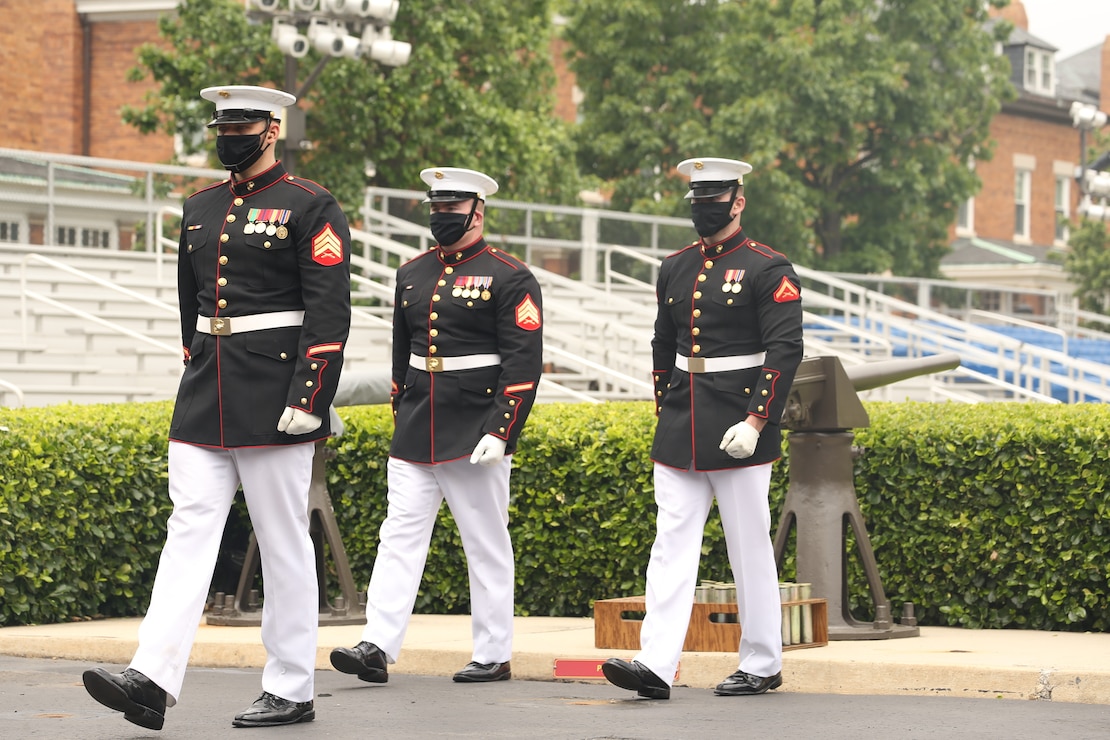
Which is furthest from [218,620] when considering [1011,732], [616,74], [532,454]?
[616,74]

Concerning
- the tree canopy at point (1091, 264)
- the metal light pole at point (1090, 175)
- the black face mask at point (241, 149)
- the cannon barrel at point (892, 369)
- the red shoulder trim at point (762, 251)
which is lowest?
the cannon barrel at point (892, 369)

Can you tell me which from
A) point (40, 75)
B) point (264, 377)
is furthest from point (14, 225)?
point (264, 377)

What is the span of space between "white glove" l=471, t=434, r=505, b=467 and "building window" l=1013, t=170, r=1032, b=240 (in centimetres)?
4865

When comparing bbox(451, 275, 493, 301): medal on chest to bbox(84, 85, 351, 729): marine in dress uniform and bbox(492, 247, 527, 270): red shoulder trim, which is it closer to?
bbox(492, 247, 527, 270): red shoulder trim

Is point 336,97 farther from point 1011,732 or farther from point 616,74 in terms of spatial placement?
point 1011,732

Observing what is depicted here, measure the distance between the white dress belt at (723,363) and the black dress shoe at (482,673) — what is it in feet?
5.20

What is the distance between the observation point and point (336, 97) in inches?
963

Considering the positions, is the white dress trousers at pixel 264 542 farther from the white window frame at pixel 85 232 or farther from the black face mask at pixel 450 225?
the white window frame at pixel 85 232

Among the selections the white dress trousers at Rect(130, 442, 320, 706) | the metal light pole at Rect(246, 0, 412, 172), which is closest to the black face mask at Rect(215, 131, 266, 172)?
the white dress trousers at Rect(130, 442, 320, 706)

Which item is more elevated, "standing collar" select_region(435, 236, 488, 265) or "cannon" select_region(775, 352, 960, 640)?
"standing collar" select_region(435, 236, 488, 265)

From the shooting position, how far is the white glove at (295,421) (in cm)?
621

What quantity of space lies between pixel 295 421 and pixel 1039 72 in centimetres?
5289

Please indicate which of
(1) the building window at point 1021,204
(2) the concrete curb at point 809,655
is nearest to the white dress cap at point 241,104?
(2) the concrete curb at point 809,655

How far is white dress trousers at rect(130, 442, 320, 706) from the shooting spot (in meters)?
6.19
